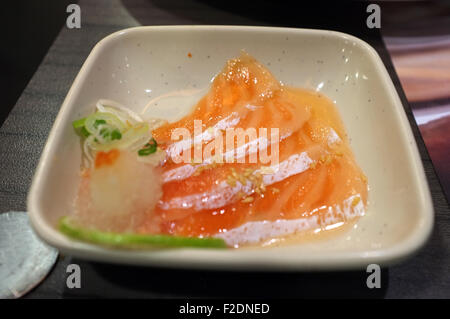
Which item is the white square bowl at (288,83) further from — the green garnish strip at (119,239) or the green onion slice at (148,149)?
the green onion slice at (148,149)

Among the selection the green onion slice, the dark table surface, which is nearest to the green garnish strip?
the dark table surface

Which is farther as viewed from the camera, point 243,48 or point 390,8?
point 390,8

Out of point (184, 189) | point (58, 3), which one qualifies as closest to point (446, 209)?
point (184, 189)

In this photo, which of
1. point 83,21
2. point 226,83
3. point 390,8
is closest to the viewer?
point 226,83

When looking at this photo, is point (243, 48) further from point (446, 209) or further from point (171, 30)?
point (446, 209)

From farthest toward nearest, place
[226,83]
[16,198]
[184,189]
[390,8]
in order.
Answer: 1. [390,8]
2. [226,83]
3. [16,198]
4. [184,189]

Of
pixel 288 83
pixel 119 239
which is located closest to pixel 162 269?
pixel 119 239
